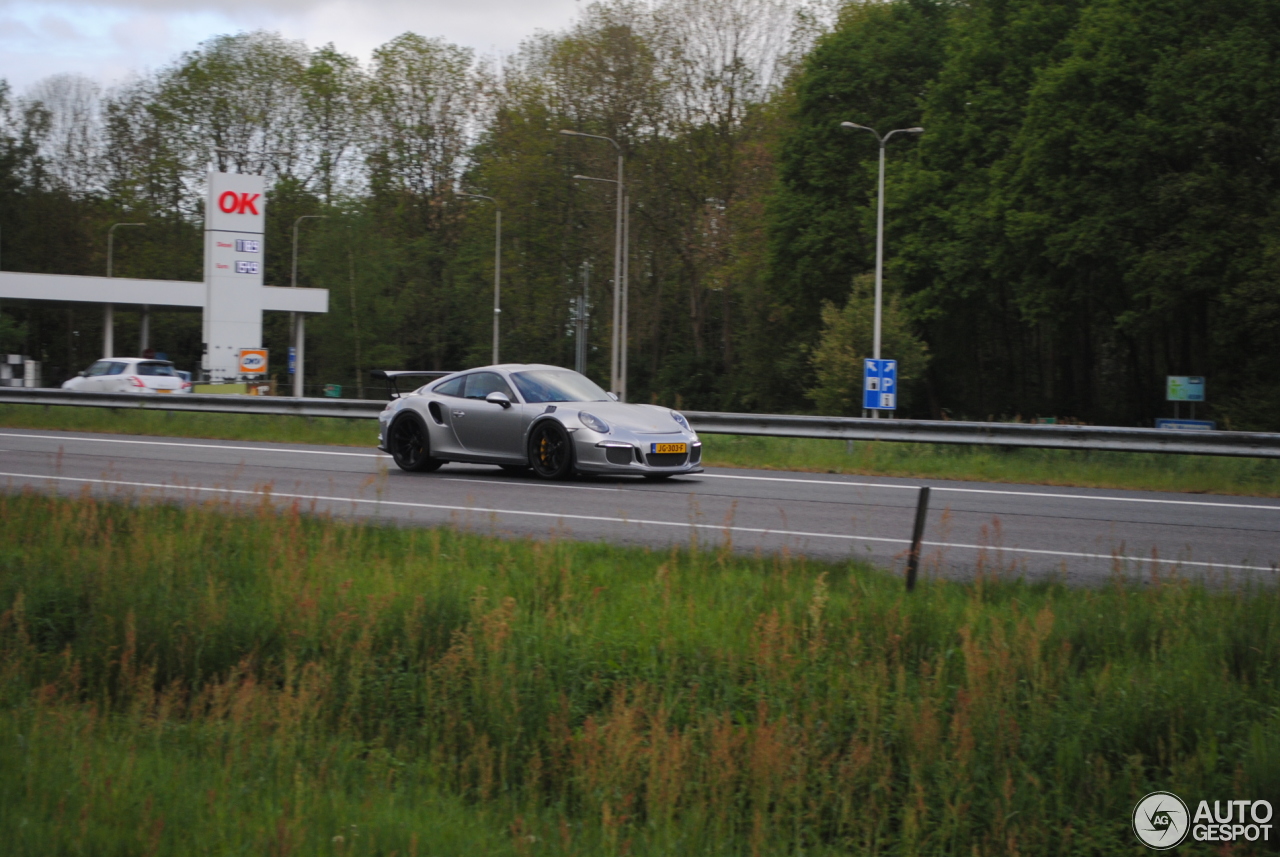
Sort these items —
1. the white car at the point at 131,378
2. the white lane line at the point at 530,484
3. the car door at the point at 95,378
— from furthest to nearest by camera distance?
the car door at the point at 95,378
the white car at the point at 131,378
the white lane line at the point at 530,484

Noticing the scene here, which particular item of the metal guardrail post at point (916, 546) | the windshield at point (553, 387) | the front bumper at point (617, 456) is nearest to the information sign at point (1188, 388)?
the windshield at point (553, 387)

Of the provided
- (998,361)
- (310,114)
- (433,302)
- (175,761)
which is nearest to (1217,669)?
(175,761)

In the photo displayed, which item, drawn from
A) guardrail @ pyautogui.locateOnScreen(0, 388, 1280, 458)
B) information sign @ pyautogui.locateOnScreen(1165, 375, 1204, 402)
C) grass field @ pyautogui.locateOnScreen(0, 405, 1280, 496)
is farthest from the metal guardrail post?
information sign @ pyautogui.locateOnScreen(1165, 375, 1204, 402)

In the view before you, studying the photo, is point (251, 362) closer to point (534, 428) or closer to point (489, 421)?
point (489, 421)

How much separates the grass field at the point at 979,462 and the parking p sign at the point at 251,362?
48.2ft

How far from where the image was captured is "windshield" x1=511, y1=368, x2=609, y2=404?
590 inches

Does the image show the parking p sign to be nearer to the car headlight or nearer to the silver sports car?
the silver sports car

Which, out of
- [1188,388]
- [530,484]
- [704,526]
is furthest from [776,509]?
[1188,388]

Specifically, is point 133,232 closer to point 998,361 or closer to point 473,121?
point 473,121

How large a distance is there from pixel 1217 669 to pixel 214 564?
234 inches

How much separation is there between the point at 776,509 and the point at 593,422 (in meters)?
2.96

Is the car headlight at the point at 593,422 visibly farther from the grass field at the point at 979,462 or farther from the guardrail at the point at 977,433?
the guardrail at the point at 977,433

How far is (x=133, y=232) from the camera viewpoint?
67875 millimetres

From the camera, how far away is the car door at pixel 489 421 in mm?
14992
